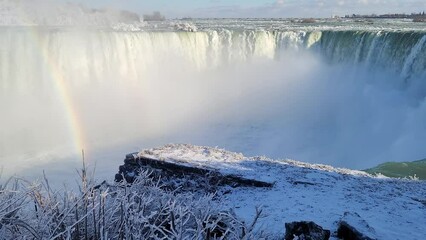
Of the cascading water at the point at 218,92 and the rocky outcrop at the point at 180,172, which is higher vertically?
the rocky outcrop at the point at 180,172

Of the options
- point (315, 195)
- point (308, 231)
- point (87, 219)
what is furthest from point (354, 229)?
point (87, 219)

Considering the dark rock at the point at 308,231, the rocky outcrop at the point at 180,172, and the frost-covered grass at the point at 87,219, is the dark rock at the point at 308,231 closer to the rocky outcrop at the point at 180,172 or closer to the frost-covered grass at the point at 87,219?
the frost-covered grass at the point at 87,219

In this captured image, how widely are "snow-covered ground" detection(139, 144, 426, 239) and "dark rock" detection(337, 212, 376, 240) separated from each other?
0.02 meters

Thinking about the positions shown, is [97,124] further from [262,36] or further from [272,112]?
[262,36]

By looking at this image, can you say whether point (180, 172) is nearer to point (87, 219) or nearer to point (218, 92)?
point (87, 219)

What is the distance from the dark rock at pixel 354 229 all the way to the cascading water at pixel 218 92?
435 inches

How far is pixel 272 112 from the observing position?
22.8 meters

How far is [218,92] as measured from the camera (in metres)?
26.0

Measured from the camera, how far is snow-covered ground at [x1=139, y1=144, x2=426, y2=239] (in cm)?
367

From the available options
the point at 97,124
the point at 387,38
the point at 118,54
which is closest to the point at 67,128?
the point at 97,124

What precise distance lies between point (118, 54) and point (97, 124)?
399 cm

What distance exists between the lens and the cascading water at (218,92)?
Answer: 16750 mm

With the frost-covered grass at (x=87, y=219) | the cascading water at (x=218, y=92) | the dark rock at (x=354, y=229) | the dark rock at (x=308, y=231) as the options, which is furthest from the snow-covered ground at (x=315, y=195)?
the cascading water at (x=218, y=92)

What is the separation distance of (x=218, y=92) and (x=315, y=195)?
21691 mm
